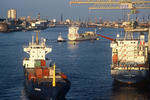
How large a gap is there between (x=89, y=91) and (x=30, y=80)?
189 inches

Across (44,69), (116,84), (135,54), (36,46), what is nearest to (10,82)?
(36,46)

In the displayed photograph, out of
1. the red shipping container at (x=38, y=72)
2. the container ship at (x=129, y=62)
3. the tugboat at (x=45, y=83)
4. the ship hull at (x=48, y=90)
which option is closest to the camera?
the ship hull at (x=48, y=90)

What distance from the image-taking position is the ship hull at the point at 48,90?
2645cm

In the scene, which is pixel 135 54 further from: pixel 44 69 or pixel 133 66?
pixel 44 69

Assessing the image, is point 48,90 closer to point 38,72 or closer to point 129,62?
point 38,72

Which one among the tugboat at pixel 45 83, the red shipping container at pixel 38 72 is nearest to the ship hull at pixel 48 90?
the tugboat at pixel 45 83

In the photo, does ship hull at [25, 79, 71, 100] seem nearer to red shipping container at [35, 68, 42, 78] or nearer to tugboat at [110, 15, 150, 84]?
red shipping container at [35, 68, 42, 78]

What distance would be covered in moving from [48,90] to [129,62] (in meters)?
11.7

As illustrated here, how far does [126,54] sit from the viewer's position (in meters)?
37.0

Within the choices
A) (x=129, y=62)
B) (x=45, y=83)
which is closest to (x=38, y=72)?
(x=45, y=83)

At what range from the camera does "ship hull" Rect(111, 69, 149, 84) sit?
33.4 m

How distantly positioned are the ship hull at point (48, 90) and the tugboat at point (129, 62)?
23.3 ft

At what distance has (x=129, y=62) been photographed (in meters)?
36.3

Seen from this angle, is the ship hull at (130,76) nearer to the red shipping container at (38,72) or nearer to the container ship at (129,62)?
the container ship at (129,62)
